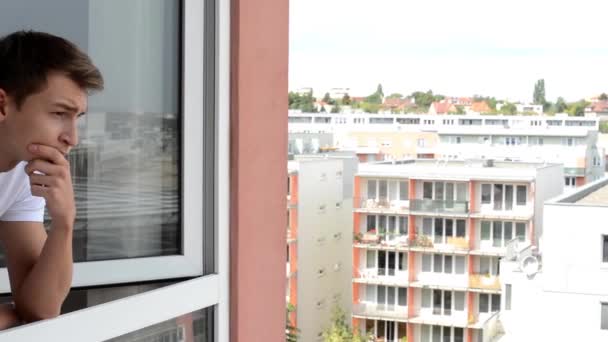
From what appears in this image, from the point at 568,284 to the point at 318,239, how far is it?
4.56 m

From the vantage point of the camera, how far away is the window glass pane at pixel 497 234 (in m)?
10.8

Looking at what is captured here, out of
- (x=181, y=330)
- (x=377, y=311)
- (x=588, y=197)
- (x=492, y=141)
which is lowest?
(x=377, y=311)

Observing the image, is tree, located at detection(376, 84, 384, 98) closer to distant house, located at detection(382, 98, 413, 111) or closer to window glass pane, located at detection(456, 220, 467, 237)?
distant house, located at detection(382, 98, 413, 111)

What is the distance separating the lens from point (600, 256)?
7855mm

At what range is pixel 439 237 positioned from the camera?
36.5ft

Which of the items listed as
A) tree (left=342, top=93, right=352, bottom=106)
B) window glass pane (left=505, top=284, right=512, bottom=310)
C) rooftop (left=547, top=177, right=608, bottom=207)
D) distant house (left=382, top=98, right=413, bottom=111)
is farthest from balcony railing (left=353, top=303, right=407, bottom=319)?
tree (left=342, top=93, right=352, bottom=106)

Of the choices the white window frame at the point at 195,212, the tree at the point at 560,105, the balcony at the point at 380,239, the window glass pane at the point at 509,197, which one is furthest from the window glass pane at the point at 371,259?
the white window frame at the point at 195,212

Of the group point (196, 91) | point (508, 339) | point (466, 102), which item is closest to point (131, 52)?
point (196, 91)

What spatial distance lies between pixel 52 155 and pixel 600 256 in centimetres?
773

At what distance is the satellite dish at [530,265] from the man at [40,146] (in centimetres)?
800

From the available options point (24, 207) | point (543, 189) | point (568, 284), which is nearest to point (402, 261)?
point (543, 189)

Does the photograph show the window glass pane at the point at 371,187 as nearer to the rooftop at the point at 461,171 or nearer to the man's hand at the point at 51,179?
the rooftop at the point at 461,171

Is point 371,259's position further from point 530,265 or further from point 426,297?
point 530,265

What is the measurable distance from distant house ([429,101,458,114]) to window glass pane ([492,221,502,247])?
9.52 metres
